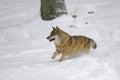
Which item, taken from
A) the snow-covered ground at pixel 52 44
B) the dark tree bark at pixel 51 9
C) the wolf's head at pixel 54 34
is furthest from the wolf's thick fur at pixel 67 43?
the dark tree bark at pixel 51 9

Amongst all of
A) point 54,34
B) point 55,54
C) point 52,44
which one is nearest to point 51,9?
point 52,44

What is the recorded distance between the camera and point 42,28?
11781 mm

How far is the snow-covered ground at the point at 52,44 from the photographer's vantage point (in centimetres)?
784

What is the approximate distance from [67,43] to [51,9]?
3.35m

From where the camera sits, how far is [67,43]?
884 cm

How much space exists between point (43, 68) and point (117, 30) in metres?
3.72

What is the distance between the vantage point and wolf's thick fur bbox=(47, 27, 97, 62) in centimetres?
870

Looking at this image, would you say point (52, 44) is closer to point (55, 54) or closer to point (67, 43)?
point (55, 54)

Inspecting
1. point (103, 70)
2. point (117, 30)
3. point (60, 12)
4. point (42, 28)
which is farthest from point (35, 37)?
point (103, 70)

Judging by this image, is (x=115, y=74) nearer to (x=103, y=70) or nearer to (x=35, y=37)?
(x=103, y=70)

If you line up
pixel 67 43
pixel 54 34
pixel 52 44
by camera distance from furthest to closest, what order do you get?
pixel 52 44, pixel 67 43, pixel 54 34

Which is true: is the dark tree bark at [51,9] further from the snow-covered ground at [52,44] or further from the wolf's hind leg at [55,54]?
the wolf's hind leg at [55,54]

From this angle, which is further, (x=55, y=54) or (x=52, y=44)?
(x=52, y=44)

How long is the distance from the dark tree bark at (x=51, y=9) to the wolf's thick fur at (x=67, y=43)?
3094mm
